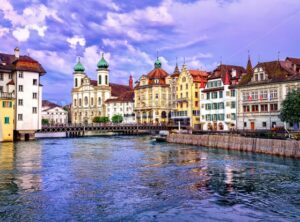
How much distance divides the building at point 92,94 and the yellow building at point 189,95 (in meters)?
51.2

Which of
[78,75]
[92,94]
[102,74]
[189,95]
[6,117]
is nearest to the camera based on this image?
[6,117]

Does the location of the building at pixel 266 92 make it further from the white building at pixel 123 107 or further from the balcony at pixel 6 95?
the white building at pixel 123 107

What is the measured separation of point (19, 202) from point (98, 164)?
17.6m

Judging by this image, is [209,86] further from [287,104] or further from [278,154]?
[278,154]

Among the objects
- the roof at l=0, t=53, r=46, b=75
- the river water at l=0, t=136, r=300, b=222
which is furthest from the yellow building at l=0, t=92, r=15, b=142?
the river water at l=0, t=136, r=300, b=222

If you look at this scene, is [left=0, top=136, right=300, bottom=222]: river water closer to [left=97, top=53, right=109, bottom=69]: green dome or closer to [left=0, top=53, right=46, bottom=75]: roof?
[left=0, top=53, right=46, bottom=75]: roof

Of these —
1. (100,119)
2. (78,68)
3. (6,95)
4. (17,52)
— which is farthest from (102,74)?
(6,95)

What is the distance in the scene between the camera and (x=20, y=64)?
254 feet

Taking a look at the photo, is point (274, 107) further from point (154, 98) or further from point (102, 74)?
point (102, 74)

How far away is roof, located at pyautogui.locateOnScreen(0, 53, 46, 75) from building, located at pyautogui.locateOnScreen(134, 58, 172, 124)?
47990 mm

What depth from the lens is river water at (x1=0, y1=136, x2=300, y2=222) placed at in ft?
63.3

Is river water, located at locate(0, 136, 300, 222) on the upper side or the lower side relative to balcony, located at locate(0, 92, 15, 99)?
lower

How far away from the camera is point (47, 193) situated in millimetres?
23969

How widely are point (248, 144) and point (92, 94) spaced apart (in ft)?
380
